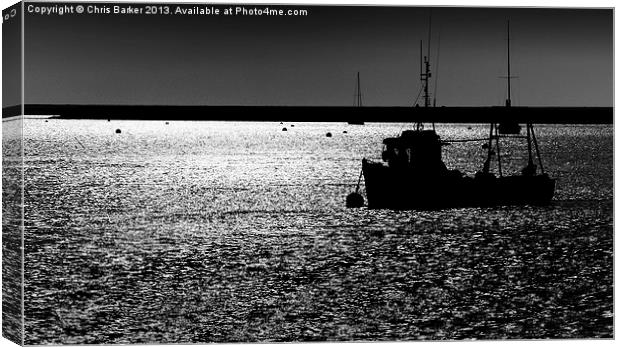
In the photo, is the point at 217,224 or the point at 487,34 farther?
the point at 217,224

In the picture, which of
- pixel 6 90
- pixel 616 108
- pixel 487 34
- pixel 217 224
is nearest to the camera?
pixel 6 90

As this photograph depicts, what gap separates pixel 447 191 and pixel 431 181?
1.31ft

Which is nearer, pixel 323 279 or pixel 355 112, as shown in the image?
pixel 355 112

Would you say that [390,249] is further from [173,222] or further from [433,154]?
[173,222]

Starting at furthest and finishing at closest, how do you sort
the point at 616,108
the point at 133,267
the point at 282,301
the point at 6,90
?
the point at 133,267 < the point at 282,301 < the point at 616,108 < the point at 6,90

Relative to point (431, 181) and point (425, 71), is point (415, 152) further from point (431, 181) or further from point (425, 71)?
point (425, 71)

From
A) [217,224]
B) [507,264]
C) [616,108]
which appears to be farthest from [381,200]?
[616,108]

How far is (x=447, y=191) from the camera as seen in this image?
24547 millimetres

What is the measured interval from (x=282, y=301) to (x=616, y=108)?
6767 mm

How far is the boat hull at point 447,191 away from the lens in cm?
2341

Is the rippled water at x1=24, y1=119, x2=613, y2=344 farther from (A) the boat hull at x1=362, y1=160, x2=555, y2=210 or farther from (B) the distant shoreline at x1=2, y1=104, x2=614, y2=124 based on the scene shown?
(B) the distant shoreline at x1=2, y1=104, x2=614, y2=124

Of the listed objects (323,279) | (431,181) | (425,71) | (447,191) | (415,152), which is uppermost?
(425,71)

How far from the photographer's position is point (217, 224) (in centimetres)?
3259

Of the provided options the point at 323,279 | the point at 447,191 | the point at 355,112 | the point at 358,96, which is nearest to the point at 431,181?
the point at 447,191
